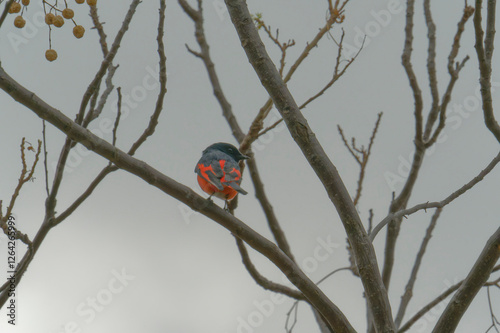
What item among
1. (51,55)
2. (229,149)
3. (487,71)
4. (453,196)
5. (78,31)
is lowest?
(453,196)

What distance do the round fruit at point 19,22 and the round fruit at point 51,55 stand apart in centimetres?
18

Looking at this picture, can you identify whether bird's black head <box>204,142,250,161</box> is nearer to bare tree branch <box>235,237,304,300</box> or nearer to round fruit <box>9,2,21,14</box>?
bare tree branch <box>235,237,304,300</box>

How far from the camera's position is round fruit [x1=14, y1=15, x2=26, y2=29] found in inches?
127

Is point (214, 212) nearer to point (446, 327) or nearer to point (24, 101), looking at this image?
point (24, 101)

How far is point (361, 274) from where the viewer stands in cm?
311

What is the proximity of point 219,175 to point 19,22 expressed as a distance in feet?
A: 5.30

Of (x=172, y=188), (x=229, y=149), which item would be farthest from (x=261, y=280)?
(x=172, y=188)

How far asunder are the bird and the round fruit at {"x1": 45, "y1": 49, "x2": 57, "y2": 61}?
53.4 inches

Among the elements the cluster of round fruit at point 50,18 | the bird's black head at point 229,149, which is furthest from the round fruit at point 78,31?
the bird's black head at point 229,149

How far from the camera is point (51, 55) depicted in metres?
3.27

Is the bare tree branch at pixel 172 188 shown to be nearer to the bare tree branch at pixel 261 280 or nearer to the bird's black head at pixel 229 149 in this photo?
the bare tree branch at pixel 261 280

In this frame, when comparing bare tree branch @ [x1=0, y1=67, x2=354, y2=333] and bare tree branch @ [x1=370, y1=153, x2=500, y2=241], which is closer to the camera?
bare tree branch @ [x1=0, y1=67, x2=354, y2=333]

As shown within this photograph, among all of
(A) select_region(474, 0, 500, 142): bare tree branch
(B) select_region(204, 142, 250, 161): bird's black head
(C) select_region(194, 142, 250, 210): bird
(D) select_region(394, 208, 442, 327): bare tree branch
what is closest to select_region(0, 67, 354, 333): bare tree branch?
(C) select_region(194, 142, 250, 210): bird

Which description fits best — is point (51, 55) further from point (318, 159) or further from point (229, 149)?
point (229, 149)
